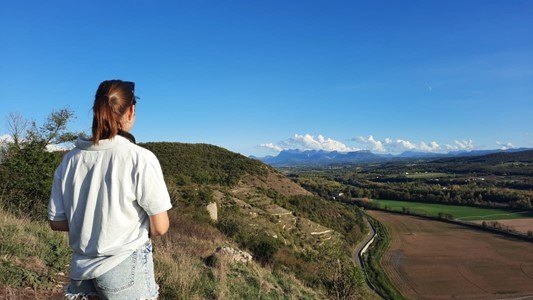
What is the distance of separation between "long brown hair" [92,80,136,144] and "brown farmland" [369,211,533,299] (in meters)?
41.4

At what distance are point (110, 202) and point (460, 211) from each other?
9611 centimetres

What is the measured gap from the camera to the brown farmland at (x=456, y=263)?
39.2m

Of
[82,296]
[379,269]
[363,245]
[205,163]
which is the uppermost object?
[82,296]

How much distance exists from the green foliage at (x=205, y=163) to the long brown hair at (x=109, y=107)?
43.0 meters

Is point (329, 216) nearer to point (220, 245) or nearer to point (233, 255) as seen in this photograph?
point (220, 245)

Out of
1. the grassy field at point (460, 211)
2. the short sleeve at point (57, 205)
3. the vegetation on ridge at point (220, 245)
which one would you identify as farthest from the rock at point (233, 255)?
the grassy field at point (460, 211)

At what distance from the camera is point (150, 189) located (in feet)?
6.40

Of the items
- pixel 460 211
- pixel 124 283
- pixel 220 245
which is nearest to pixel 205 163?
pixel 220 245

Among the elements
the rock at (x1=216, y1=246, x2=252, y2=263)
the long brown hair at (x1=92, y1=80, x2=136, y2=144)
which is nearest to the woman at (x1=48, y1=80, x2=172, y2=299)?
the long brown hair at (x1=92, y1=80, x2=136, y2=144)

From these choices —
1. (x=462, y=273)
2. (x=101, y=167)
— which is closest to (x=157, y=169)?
(x=101, y=167)

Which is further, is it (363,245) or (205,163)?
(205,163)

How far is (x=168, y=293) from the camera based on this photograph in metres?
5.21

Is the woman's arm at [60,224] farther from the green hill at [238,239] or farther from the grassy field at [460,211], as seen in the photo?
the grassy field at [460,211]

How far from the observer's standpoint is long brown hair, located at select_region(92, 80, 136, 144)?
78.6 inches
